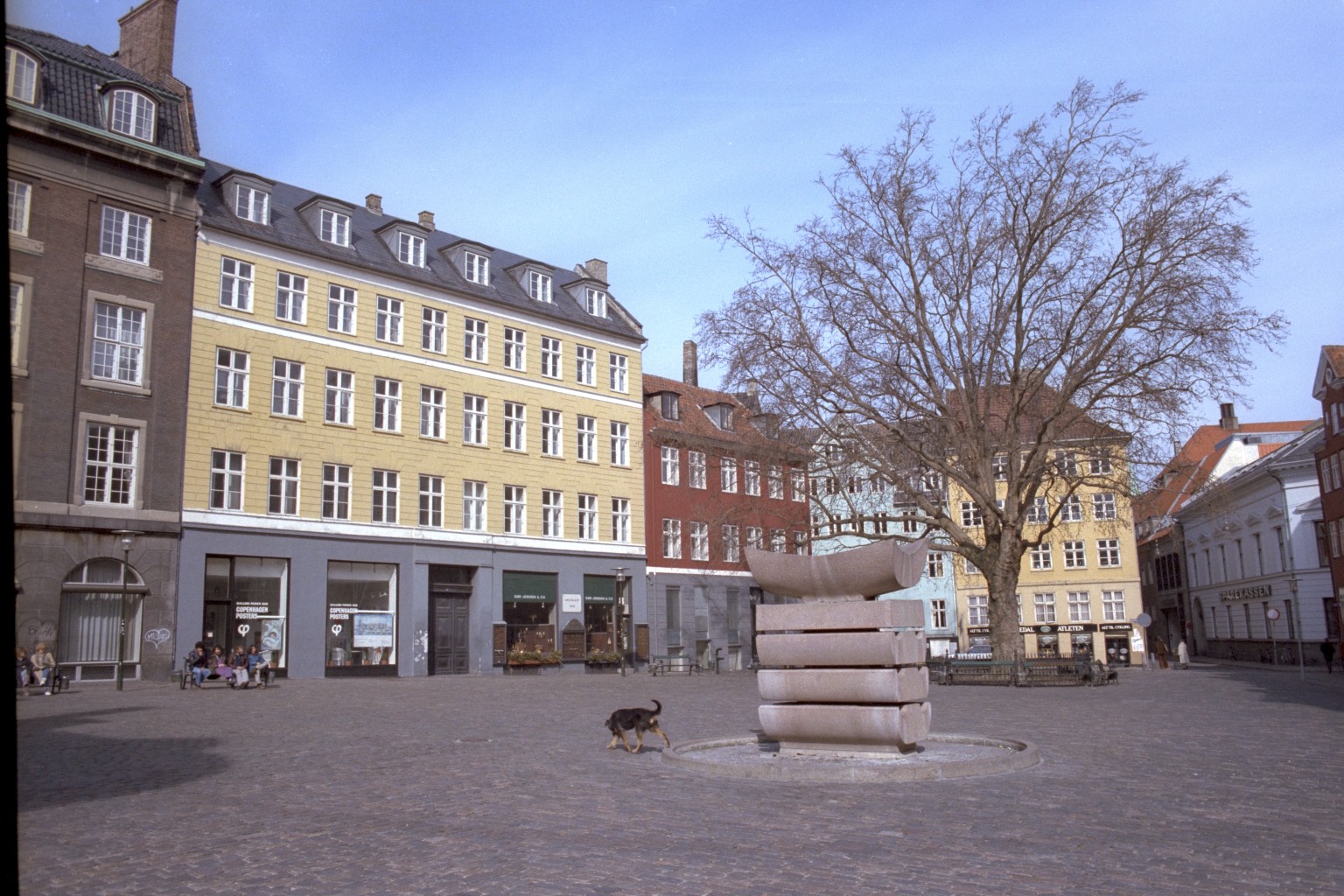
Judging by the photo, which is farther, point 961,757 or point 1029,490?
point 1029,490

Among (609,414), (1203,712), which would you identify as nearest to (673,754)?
(1203,712)

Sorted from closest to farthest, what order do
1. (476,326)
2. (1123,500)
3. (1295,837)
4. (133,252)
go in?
(1295,837)
(1123,500)
(133,252)
(476,326)

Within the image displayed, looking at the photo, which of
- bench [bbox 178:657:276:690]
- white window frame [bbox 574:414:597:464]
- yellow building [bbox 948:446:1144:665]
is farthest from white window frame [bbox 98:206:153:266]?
yellow building [bbox 948:446:1144:665]

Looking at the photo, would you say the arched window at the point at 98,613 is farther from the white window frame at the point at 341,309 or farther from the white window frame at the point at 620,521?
the white window frame at the point at 620,521

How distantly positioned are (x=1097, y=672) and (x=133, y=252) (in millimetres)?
30790

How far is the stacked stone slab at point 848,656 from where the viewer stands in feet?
42.0

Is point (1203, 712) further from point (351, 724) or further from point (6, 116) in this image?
point (6, 116)

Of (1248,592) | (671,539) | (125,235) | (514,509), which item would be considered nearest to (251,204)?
(125,235)

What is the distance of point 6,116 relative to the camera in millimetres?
2223

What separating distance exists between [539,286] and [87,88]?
60.7 ft

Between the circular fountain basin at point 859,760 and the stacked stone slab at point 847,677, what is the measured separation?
0.85ft

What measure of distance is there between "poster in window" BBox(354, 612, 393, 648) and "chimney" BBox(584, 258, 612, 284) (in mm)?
20839

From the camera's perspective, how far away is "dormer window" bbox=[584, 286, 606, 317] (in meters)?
48.6

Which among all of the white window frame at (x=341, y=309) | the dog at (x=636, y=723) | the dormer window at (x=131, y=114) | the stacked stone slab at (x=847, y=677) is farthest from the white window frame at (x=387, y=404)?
the stacked stone slab at (x=847, y=677)
